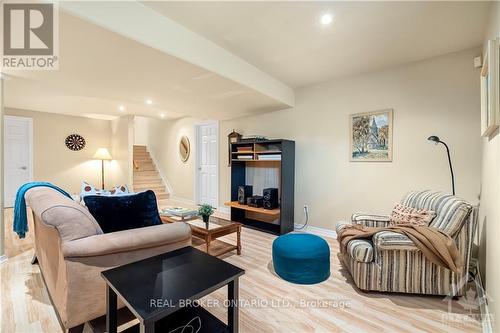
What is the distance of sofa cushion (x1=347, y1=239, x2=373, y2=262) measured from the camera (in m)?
2.01

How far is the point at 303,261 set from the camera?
218 cm

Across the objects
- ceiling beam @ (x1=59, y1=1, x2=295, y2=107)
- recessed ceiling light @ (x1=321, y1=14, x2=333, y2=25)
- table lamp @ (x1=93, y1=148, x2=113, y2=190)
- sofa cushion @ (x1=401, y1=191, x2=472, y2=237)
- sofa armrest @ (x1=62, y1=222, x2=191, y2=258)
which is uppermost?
recessed ceiling light @ (x1=321, y1=14, x2=333, y2=25)

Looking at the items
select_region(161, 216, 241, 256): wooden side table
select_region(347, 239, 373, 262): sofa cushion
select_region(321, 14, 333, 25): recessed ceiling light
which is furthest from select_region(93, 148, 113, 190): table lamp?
select_region(347, 239, 373, 262): sofa cushion

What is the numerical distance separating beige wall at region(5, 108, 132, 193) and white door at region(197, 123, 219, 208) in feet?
7.20

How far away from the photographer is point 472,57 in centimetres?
250

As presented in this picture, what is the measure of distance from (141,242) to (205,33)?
6.61ft

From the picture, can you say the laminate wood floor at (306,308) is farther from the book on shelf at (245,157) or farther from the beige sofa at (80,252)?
the book on shelf at (245,157)

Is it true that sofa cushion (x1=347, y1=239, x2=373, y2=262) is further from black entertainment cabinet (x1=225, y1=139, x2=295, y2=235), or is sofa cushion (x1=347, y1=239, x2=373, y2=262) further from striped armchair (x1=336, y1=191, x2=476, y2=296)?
black entertainment cabinet (x1=225, y1=139, x2=295, y2=235)

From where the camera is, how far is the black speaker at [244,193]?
13.3 feet

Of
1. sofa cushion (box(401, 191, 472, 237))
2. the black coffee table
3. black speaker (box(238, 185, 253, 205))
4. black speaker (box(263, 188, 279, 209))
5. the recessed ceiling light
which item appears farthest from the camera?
black speaker (box(238, 185, 253, 205))

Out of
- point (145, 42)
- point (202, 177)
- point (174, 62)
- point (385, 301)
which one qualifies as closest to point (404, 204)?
point (385, 301)

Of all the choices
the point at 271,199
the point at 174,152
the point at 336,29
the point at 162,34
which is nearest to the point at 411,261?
the point at 271,199

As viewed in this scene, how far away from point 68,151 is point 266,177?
5.38m

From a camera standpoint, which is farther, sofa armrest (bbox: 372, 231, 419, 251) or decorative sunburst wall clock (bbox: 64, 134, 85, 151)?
decorative sunburst wall clock (bbox: 64, 134, 85, 151)
